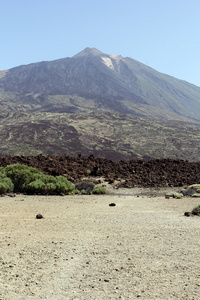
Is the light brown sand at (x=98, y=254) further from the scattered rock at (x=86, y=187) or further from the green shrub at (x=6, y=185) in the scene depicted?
the scattered rock at (x=86, y=187)

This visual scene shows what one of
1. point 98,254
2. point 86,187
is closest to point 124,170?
point 86,187

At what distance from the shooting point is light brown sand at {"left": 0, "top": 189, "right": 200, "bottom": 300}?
14.0 ft

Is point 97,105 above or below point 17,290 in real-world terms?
above

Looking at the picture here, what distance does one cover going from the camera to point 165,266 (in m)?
5.12

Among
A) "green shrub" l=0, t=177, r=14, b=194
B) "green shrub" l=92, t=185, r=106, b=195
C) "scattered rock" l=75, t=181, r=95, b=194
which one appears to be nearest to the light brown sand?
"green shrub" l=0, t=177, r=14, b=194

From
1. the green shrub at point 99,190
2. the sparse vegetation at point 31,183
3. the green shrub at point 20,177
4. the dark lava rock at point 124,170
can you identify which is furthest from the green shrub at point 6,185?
the green shrub at point 99,190

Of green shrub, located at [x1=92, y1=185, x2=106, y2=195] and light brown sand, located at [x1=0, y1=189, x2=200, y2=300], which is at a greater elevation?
light brown sand, located at [x1=0, y1=189, x2=200, y2=300]

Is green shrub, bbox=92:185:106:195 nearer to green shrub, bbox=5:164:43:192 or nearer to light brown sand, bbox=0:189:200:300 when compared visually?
green shrub, bbox=5:164:43:192

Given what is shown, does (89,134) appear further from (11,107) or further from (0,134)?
(11,107)

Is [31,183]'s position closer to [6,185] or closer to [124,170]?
[6,185]

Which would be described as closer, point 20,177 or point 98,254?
point 98,254

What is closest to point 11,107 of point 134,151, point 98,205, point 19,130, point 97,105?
point 97,105

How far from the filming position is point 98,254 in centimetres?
562

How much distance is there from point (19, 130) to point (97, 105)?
82.4 meters
